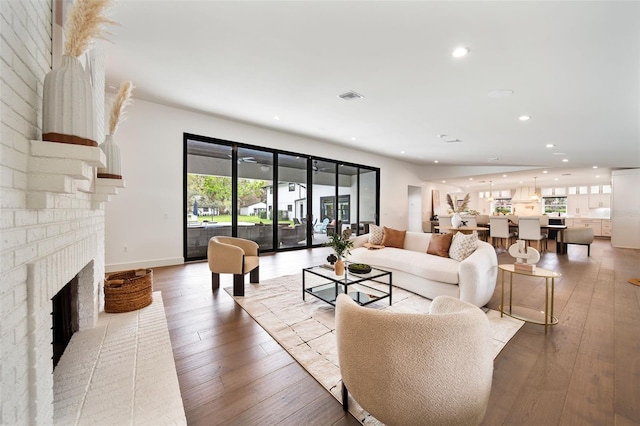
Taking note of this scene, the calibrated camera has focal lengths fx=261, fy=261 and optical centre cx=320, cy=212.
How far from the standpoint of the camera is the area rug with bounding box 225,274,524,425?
1.93 meters

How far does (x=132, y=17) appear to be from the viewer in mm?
2557

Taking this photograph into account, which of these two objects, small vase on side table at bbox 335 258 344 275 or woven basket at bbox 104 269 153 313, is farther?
small vase on side table at bbox 335 258 344 275

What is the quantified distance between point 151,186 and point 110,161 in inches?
115

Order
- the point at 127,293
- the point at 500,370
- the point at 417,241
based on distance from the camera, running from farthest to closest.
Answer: the point at 417,241 < the point at 127,293 < the point at 500,370

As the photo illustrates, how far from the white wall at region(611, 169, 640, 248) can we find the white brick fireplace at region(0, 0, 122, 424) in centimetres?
1275

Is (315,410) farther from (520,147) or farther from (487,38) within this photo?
(520,147)

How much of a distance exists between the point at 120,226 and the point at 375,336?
5122 millimetres

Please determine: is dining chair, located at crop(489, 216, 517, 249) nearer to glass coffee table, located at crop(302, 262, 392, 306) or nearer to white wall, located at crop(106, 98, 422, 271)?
glass coffee table, located at crop(302, 262, 392, 306)

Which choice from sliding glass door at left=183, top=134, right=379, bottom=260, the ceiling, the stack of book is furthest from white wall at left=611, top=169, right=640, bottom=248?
the stack of book

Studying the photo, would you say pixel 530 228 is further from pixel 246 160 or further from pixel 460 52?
pixel 246 160

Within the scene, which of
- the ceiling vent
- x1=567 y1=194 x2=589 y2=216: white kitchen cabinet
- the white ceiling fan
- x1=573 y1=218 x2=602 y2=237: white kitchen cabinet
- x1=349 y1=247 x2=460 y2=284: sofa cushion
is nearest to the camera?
x1=349 y1=247 x2=460 y2=284: sofa cushion

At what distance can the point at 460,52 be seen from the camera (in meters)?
2.88

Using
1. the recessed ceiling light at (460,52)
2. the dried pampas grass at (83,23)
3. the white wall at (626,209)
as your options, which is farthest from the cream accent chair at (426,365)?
the white wall at (626,209)

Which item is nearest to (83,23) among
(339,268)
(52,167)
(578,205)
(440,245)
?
(52,167)
